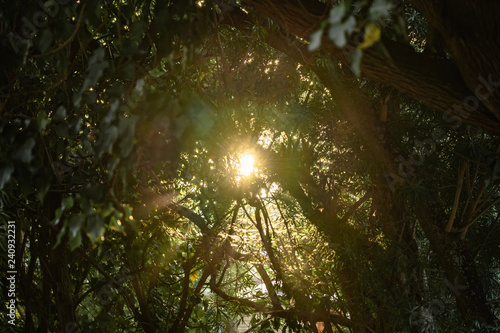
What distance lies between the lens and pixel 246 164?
2.31m

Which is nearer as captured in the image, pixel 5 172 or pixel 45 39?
pixel 5 172

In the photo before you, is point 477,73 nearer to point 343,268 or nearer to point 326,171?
point 343,268

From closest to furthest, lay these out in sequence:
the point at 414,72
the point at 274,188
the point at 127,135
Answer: the point at 127,135 → the point at 414,72 → the point at 274,188

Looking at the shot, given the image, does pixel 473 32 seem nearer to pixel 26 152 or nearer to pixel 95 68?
pixel 95 68

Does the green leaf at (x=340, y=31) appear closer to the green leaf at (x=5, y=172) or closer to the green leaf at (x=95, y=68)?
the green leaf at (x=95, y=68)

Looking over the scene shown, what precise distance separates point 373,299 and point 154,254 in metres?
1.38

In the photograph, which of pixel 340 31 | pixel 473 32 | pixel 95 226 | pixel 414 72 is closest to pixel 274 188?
pixel 414 72

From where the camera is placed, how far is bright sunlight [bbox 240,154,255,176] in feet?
7.52

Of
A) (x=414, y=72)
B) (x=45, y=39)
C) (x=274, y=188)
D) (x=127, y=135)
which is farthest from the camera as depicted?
(x=274, y=188)

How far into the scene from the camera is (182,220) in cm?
283

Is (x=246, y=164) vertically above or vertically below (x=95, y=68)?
above

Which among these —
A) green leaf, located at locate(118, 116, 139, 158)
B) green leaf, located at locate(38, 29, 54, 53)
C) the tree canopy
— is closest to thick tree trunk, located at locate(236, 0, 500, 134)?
the tree canopy

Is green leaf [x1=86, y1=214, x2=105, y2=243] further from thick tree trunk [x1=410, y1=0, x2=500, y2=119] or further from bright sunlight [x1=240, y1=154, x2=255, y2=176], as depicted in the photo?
bright sunlight [x1=240, y1=154, x2=255, y2=176]

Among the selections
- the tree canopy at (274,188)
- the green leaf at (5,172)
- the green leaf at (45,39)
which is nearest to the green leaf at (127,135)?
the green leaf at (5,172)
